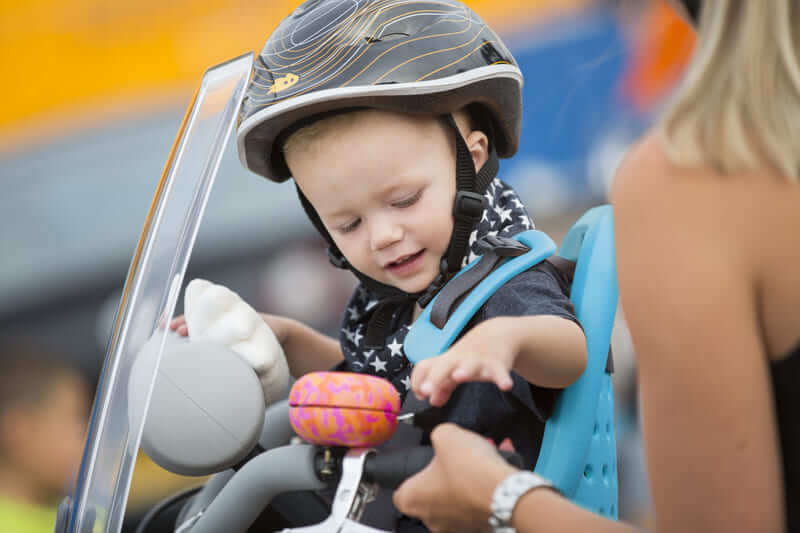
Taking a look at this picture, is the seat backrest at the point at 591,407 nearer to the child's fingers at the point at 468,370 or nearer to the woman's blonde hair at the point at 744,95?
the child's fingers at the point at 468,370

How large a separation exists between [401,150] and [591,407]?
19.8 inches

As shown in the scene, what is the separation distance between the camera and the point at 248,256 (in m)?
4.02

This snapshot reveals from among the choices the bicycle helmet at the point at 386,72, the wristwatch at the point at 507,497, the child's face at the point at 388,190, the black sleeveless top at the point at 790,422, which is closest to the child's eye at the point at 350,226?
the child's face at the point at 388,190

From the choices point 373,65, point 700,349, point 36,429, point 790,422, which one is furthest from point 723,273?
point 36,429

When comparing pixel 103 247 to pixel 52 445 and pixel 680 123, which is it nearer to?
pixel 52 445

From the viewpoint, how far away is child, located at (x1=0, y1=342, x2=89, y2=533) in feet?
9.38

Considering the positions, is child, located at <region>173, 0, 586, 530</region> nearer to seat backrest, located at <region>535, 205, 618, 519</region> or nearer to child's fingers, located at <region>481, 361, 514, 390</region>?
seat backrest, located at <region>535, 205, 618, 519</region>

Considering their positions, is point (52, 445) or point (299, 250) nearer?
point (52, 445)

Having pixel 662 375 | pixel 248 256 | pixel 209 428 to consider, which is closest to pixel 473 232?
pixel 209 428

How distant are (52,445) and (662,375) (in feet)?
9.57

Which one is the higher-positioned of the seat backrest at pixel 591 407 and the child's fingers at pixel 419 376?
the child's fingers at pixel 419 376

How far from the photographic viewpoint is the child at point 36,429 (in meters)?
2.86

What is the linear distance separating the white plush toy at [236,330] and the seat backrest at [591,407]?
1.48 ft

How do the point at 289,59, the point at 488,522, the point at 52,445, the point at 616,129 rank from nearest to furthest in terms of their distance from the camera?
the point at 488,522
the point at 289,59
the point at 616,129
the point at 52,445
